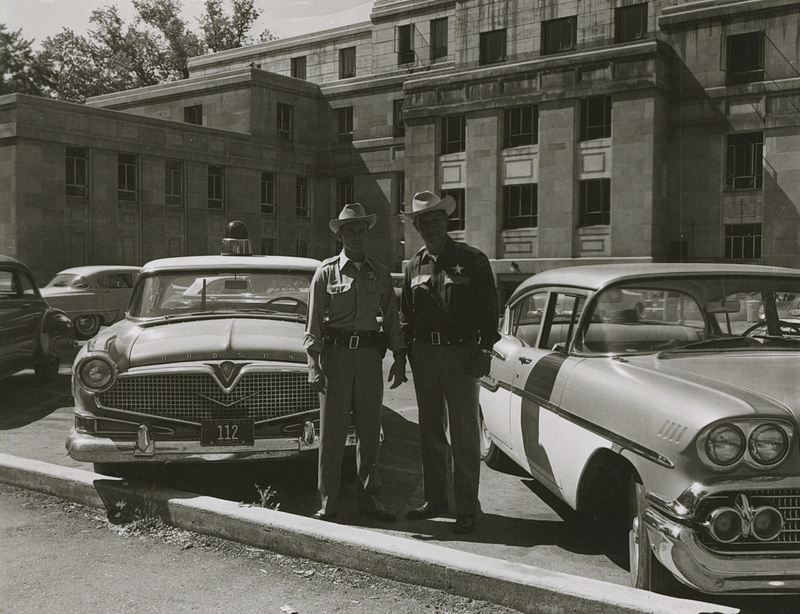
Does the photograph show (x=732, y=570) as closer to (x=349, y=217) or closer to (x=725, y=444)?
(x=725, y=444)

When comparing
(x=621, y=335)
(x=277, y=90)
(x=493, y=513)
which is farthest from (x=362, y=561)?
A: (x=277, y=90)

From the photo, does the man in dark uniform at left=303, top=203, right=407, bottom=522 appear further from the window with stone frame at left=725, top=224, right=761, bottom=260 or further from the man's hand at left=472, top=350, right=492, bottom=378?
the window with stone frame at left=725, top=224, right=761, bottom=260

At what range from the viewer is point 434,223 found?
16.2 ft

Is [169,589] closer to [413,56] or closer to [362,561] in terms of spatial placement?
[362,561]

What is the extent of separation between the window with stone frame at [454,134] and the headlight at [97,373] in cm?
2855

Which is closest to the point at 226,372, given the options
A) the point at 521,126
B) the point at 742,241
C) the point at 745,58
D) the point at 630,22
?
the point at 742,241

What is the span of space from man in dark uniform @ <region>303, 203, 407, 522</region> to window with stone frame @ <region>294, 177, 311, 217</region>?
3612cm

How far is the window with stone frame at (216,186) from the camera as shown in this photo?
3638 centimetres

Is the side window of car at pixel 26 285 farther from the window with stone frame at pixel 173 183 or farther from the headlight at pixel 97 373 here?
the window with stone frame at pixel 173 183

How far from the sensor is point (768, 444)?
10.8ft

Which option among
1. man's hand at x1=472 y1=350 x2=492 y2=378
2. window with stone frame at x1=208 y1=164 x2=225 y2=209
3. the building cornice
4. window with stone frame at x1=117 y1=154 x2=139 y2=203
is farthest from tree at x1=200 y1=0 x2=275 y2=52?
man's hand at x1=472 y1=350 x2=492 y2=378

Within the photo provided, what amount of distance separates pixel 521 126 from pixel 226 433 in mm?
27932

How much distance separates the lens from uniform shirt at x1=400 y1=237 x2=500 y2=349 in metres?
4.85

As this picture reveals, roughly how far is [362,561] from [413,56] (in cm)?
3818
